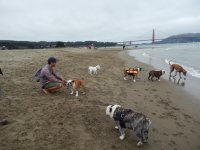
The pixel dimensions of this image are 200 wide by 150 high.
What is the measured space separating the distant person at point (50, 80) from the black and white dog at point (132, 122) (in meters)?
3.73

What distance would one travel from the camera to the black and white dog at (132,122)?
5.58 metres

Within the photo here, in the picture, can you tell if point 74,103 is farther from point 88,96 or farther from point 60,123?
point 60,123

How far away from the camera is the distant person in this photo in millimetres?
9273

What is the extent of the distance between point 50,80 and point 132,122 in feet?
15.2

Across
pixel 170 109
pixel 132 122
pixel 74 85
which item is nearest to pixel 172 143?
pixel 132 122

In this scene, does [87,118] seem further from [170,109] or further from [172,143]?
[170,109]

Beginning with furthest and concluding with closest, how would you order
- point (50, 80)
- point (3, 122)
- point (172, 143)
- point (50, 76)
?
point (50, 80), point (50, 76), point (3, 122), point (172, 143)

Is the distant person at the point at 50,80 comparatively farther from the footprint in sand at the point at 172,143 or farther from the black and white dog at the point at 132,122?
the footprint in sand at the point at 172,143

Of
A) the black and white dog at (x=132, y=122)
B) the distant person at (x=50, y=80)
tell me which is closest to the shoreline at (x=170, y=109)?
the black and white dog at (x=132, y=122)

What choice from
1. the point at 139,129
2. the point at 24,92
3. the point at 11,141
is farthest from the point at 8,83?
the point at 139,129

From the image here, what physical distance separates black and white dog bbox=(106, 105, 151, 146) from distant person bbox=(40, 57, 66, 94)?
373cm

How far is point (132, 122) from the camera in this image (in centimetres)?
570

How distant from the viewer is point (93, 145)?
222 inches

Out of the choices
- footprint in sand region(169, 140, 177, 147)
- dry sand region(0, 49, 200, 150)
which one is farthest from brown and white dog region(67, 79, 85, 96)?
footprint in sand region(169, 140, 177, 147)
